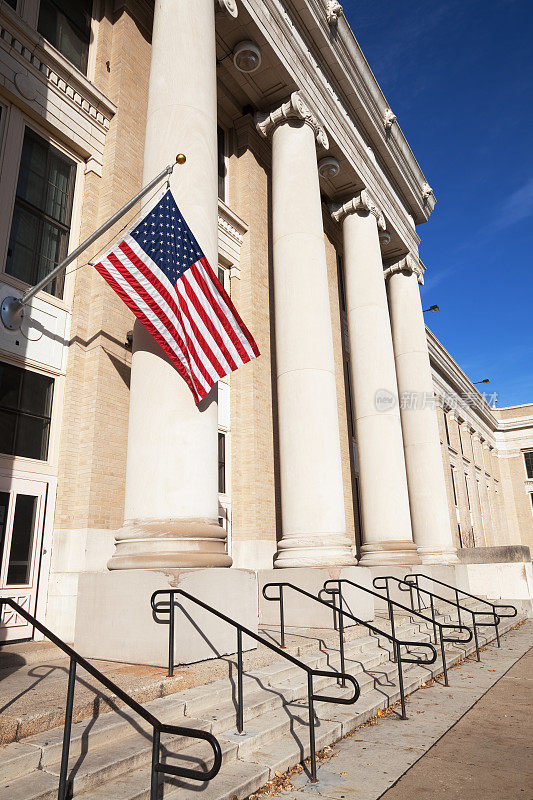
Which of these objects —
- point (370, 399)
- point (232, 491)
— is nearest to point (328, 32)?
point (370, 399)

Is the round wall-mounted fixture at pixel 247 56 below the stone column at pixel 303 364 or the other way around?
the other way around

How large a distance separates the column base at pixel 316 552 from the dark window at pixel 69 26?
1036cm

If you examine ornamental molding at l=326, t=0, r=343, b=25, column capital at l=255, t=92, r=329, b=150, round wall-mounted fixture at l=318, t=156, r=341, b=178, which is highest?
ornamental molding at l=326, t=0, r=343, b=25

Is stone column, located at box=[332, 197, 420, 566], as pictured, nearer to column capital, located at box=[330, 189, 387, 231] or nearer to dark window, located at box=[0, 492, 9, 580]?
column capital, located at box=[330, 189, 387, 231]

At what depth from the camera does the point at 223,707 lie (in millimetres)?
5527

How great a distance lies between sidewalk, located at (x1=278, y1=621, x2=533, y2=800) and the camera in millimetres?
4352

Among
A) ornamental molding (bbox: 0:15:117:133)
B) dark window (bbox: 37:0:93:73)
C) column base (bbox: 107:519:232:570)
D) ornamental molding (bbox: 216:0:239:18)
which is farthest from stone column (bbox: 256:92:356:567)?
dark window (bbox: 37:0:93:73)

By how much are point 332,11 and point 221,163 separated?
17.9 ft

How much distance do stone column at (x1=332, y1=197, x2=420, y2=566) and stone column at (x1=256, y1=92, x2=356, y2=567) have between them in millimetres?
4289

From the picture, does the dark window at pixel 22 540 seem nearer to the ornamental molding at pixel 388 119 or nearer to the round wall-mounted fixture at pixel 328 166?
the round wall-mounted fixture at pixel 328 166

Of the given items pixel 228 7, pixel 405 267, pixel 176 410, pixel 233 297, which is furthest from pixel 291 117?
pixel 176 410

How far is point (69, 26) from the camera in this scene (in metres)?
11.1

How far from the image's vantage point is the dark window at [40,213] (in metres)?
9.23

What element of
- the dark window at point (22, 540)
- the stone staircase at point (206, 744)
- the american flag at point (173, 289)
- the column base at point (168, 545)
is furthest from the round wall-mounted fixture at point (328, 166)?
the stone staircase at point (206, 744)
